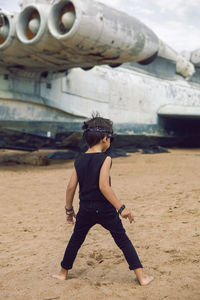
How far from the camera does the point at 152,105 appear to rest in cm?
1195

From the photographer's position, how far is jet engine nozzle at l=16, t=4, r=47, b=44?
236 inches

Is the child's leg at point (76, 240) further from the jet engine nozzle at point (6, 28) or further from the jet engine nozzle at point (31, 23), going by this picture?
the jet engine nozzle at point (6, 28)

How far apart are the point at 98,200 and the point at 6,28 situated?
18.0 feet

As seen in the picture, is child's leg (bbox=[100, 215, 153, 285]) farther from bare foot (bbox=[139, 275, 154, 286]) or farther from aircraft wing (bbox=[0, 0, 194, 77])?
aircraft wing (bbox=[0, 0, 194, 77])

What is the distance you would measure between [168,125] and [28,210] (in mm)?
9417

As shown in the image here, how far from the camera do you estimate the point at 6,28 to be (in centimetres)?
648

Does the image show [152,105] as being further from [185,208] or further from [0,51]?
[185,208]

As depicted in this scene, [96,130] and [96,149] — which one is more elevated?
[96,130]

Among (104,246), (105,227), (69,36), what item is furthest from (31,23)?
(105,227)

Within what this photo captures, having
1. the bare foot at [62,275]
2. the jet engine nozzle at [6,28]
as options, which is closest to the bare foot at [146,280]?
the bare foot at [62,275]

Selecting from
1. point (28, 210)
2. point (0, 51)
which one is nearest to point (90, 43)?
point (0, 51)

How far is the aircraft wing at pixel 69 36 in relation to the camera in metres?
5.80

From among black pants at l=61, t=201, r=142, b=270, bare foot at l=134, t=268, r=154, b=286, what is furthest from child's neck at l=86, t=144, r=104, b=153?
bare foot at l=134, t=268, r=154, b=286

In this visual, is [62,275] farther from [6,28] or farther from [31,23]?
[6,28]
